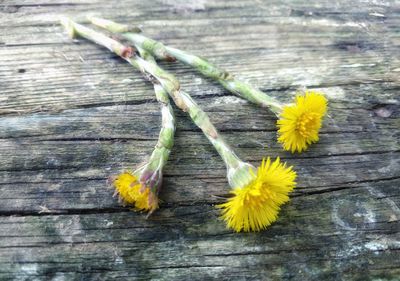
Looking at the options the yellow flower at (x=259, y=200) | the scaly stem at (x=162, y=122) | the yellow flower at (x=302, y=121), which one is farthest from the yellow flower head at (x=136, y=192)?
the yellow flower at (x=302, y=121)

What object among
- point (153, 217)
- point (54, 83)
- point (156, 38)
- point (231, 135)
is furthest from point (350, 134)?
point (54, 83)

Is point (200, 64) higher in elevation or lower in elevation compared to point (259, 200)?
higher

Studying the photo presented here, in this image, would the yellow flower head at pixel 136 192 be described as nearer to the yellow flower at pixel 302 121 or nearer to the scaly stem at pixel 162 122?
the scaly stem at pixel 162 122

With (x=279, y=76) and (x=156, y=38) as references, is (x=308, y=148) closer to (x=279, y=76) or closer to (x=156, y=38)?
(x=279, y=76)

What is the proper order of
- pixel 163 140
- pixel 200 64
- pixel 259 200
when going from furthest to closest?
pixel 200 64
pixel 163 140
pixel 259 200

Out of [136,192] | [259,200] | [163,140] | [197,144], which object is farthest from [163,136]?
[259,200]

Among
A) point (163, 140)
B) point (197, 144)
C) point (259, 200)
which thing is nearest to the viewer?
point (259, 200)

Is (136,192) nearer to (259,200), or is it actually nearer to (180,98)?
(259,200)

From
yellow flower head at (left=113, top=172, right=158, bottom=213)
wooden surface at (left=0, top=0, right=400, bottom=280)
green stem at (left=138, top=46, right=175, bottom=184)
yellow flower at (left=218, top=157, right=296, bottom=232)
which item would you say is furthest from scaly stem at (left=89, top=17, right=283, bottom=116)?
yellow flower head at (left=113, top=172, right=158, bottom=213)
